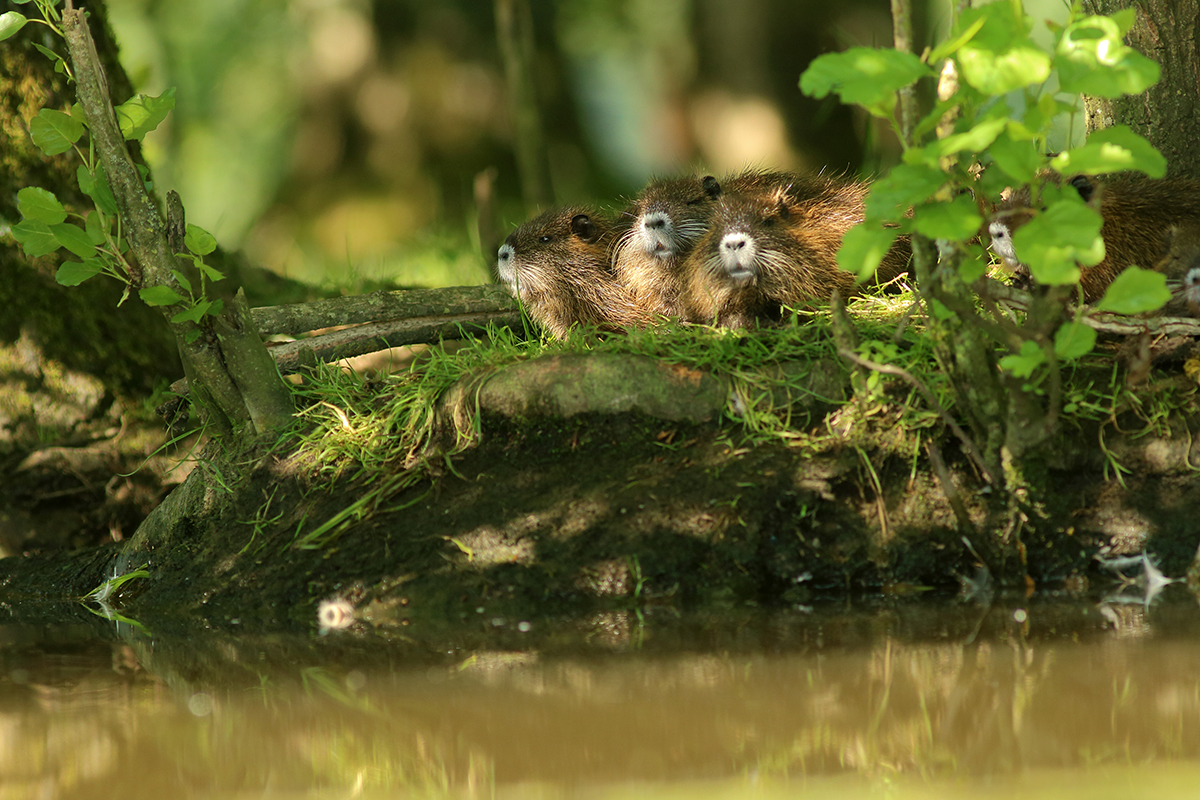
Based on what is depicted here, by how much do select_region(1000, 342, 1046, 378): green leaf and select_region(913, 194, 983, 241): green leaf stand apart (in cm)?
42

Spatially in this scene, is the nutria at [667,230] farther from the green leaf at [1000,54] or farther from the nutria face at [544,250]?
the green leaf at [1000,54]

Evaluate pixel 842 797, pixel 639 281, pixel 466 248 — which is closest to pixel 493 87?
pixel 466 248

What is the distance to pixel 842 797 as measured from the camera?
1.71 m

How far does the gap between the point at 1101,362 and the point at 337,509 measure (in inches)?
100

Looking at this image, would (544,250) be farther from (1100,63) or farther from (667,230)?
(1100,63)

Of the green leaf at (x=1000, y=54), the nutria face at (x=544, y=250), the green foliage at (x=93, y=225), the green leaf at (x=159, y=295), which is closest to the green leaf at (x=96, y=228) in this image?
the green foliage at (x=93, y=225)

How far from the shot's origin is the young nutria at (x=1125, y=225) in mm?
3496

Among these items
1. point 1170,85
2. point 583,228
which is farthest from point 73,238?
point 1170,85

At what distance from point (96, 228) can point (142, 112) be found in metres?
0.40

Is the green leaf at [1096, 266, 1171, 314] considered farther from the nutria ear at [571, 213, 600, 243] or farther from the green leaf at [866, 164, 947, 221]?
the nutria ear at [571, 213, 600, 243]

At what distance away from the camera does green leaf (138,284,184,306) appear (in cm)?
337

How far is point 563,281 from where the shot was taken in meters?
4.27

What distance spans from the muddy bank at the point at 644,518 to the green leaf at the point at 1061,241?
3.24 feet

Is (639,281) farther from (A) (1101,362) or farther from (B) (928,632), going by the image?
(B) (928,632)
